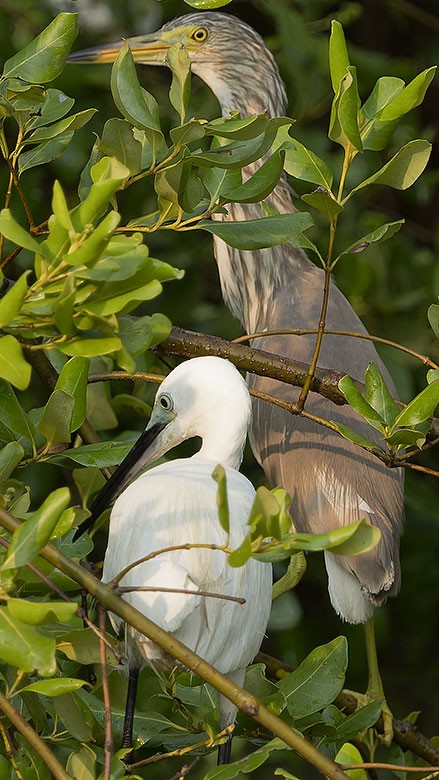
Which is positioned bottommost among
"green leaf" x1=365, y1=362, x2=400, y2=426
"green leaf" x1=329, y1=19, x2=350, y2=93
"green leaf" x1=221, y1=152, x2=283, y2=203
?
"green leaf" x1=365, y1=362, x2=400, y2=426

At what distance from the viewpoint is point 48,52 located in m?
1.05

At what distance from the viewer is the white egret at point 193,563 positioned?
42.3 inches

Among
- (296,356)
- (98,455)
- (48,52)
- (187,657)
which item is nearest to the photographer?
(187,657)

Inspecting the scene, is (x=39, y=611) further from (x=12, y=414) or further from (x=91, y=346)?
(x=12, y=414)

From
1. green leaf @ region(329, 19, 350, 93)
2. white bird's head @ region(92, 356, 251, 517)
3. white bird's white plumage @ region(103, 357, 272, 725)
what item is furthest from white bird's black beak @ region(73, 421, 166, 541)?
green leaf @ region(329, 19, 350, 93)

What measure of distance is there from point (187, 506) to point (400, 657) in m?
2.50

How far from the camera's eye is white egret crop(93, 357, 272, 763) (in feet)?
3.52

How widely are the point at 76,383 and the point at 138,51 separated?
163cm

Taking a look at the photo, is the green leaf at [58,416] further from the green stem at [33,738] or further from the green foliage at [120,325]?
the green stem at [33,738]

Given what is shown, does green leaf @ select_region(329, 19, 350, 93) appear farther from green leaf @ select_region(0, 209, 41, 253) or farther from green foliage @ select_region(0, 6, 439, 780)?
green leaf @ select_region(0, 209, 41, 253)

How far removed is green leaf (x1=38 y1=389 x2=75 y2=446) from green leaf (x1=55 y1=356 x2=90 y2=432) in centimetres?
4

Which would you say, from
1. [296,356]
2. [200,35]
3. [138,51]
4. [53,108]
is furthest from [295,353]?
[53,108]

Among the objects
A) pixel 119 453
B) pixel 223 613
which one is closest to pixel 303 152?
pixel 119 453

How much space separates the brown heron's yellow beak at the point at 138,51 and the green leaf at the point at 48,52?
148cm
